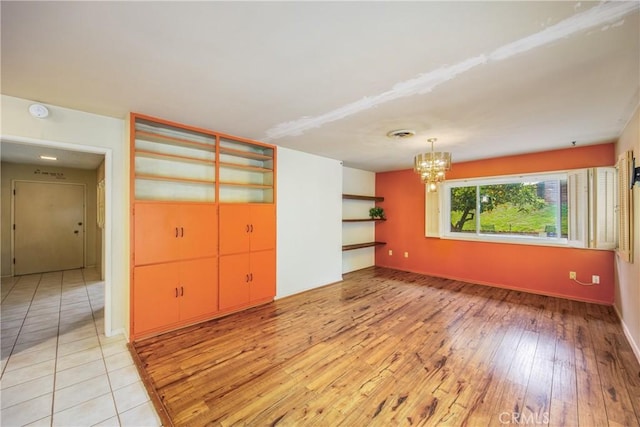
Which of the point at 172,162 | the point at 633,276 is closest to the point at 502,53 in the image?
the point at 633,276

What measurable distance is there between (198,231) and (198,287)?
698 millimetres

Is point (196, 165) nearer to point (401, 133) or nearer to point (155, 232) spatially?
point (155, 232)

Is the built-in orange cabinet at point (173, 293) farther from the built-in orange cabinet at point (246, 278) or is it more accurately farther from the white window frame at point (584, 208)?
the white window frame at point (584, 208)

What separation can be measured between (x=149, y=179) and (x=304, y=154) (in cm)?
237

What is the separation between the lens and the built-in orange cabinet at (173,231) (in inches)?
108

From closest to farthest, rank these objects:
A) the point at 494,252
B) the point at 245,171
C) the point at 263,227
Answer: the point at 263,227
the point at 245,171
the point at 494,252

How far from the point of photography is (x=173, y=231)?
296 cm

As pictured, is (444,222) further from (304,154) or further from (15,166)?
(15,166)

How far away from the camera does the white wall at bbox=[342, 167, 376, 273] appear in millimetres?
5926

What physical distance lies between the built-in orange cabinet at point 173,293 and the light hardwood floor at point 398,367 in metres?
0.20

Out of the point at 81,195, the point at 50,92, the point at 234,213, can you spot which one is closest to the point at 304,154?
the point at 234,213

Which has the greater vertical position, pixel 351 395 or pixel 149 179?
pixel 149 179

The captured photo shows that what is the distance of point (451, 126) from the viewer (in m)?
3.02

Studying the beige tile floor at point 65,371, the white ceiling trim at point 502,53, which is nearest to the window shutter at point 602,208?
the white ceiling trim at point 502,53
